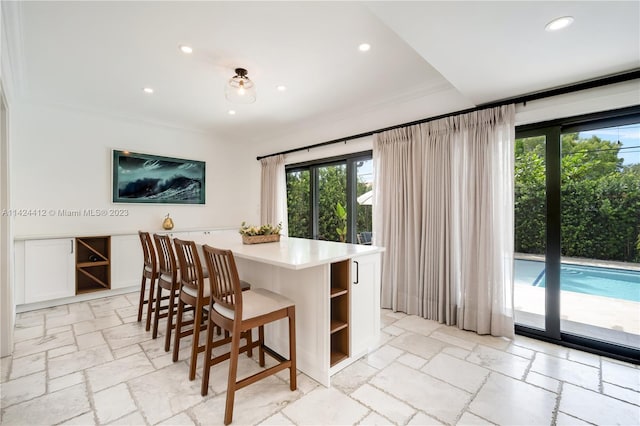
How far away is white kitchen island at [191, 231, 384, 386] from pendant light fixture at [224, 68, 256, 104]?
157 centimetres

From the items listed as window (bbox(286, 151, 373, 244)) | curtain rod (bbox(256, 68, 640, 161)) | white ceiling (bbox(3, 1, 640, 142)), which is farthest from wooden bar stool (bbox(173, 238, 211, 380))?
curtain rod (bbox(256, 68, 640, 161))

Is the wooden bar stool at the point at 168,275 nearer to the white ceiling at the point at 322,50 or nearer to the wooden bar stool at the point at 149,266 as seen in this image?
the wooden bar stool at the point at 149,266

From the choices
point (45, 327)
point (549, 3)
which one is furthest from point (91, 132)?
point (549, 3)

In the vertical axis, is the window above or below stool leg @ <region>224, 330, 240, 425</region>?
above

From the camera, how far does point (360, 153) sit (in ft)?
13.4

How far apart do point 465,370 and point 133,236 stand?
14.5 feet

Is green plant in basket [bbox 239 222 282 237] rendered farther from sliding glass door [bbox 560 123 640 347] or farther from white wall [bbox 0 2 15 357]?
sliding glass door [bbox 560 123 640 347]

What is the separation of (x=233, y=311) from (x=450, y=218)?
2.42 m

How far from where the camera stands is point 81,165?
4.14 metres

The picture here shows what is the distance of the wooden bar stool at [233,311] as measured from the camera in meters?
1.71

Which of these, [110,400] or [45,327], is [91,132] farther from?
[110,400]

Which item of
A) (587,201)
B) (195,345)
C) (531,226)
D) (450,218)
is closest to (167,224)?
(195,345)

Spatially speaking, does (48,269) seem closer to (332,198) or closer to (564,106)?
(332,198)

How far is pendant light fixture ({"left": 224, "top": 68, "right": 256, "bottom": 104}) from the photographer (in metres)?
2.89
